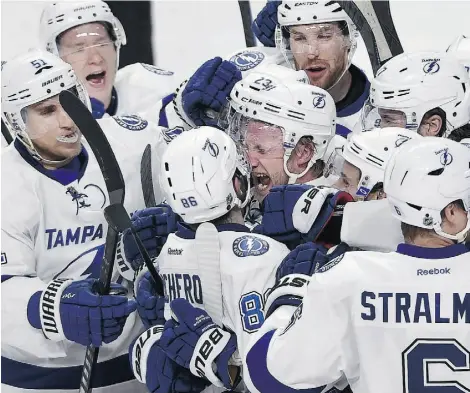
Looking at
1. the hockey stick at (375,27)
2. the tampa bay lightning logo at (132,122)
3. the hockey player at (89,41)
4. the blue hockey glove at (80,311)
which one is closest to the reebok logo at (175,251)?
the blue hockey glove at (80,311)

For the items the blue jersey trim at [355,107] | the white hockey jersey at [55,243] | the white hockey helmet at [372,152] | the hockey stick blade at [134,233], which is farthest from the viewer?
the blue jersey trim at [355,107]

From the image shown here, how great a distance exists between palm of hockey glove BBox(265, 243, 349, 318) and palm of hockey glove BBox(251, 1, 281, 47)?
56.9 inches

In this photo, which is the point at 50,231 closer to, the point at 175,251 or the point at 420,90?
the point at 175,251

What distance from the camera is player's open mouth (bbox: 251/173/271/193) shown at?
3350 mm

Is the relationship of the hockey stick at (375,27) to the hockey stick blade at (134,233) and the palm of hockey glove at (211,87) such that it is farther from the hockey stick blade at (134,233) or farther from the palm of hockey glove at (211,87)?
the hockey stick blade at (134,233)

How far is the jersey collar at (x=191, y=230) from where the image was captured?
2910mm

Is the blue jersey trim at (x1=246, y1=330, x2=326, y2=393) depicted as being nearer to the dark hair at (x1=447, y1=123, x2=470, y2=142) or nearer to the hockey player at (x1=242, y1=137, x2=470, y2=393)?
the hockey player at (x1=242, y1=137, x2=470, y2=393)

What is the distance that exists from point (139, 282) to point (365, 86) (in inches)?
41.2

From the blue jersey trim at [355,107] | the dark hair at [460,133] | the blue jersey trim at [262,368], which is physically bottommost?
the blue jersey trim at [355,107]

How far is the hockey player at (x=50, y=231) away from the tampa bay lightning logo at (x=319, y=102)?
0.55m

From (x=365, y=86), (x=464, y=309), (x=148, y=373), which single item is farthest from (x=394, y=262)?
(x=365, y=86)

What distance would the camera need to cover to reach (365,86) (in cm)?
392

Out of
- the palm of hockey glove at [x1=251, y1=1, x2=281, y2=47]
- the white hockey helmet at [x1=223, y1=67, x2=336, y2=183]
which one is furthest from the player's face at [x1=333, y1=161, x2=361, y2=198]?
the palm of hockey glove at [x1=251, y1=1, x2=281, y2=47]

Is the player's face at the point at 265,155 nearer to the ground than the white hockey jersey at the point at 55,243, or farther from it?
farther from it
